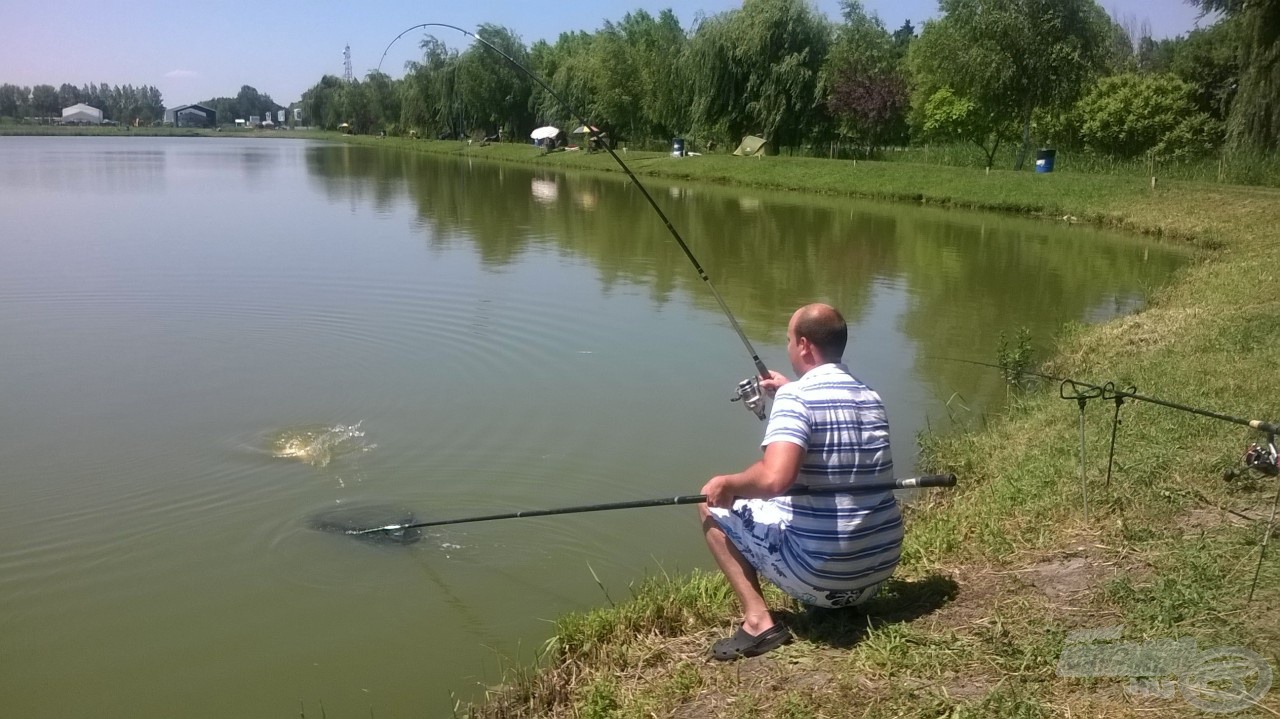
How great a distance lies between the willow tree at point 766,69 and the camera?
3734cm

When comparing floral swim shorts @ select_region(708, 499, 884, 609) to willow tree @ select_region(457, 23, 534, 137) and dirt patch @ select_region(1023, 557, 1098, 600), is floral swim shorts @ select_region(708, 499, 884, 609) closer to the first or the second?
dirt patch @ select_region(1023, 557, 1098, 600)

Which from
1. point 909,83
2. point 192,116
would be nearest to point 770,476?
point 909,83

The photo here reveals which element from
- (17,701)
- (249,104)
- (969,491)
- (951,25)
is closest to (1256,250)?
(969,491)

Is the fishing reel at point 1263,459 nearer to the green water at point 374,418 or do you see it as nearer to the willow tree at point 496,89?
the green water at point 374,418

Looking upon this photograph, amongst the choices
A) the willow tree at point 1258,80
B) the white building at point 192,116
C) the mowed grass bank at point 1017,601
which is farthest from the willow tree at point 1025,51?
the white building at point 192,116

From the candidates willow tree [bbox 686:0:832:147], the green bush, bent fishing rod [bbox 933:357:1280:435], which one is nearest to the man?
bent fishing rod [bbox 933:357:1280:435]

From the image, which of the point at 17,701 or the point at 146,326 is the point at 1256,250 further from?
the point at 17,701

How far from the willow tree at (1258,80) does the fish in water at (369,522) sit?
20843 millimetres

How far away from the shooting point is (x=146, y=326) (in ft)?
32.2

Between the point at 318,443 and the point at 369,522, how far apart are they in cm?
143

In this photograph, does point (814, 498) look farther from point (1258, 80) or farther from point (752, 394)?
point (1258, 80)

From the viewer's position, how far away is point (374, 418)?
7.09 meters

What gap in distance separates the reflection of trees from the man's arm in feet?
17.6

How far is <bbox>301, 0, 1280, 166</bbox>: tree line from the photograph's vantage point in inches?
1117
